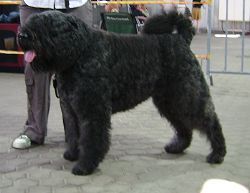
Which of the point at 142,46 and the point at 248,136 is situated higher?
the point at 142,46

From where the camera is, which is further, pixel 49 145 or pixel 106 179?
pixel 49 145

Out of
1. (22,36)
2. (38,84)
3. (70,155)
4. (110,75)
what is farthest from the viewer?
(38,84)

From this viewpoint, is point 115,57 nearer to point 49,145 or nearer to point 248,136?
point 49,145

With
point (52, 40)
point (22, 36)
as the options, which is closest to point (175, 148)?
point (52, 40)

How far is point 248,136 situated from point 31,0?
247 centimetres

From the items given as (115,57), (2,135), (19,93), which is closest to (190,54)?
(115,57)

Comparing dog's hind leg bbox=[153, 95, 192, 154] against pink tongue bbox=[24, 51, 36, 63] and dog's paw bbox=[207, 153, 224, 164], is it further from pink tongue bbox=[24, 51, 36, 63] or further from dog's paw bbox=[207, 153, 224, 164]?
pink tongue bbox=[24, 51, 36, 63]

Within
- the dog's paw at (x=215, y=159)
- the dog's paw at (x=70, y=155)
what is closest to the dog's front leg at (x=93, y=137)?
the dog's paw at (x=70, y=155)

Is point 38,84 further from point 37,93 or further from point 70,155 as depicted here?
point 70,155

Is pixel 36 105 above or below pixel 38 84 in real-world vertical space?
below

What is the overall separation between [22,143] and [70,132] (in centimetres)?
72

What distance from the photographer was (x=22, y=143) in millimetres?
4262

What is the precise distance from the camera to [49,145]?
A: 14.5 ft

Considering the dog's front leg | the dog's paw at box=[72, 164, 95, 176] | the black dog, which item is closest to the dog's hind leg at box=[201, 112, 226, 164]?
the black dog
